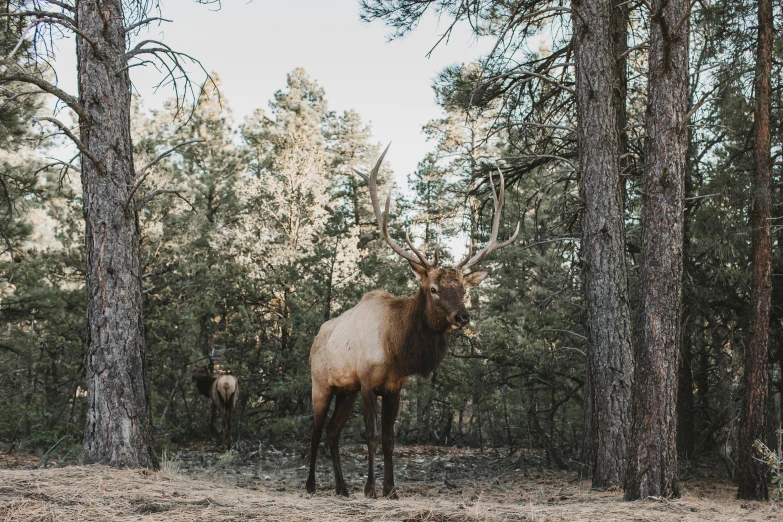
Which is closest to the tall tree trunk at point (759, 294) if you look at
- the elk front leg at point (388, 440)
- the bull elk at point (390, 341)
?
the bull elk at point (390, 341)

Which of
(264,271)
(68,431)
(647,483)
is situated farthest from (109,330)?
(264,271)

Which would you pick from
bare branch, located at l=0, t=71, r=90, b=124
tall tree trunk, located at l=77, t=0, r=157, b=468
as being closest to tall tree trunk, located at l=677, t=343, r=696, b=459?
tall tree trunk, located at l=77, t=0, r=157, b=468

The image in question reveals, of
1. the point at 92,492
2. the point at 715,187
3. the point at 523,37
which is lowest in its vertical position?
the point at 92,492

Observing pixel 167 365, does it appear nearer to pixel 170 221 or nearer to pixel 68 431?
pixel 68 431

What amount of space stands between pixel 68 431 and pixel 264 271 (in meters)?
4.33

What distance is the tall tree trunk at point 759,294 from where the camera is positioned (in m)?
8.00

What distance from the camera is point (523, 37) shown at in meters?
9.55

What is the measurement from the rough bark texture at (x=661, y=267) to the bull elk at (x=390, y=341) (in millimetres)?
1576

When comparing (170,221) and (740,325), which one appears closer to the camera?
(740,325)

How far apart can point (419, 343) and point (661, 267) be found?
2.44 meters

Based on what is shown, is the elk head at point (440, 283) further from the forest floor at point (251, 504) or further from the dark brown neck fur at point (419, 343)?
the forest floor at point (251, 504)

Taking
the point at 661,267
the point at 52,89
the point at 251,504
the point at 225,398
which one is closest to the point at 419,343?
the point at 661,267

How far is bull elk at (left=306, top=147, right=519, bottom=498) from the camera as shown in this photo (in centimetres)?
654

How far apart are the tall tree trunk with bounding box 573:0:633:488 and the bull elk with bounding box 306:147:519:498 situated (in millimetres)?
1108
